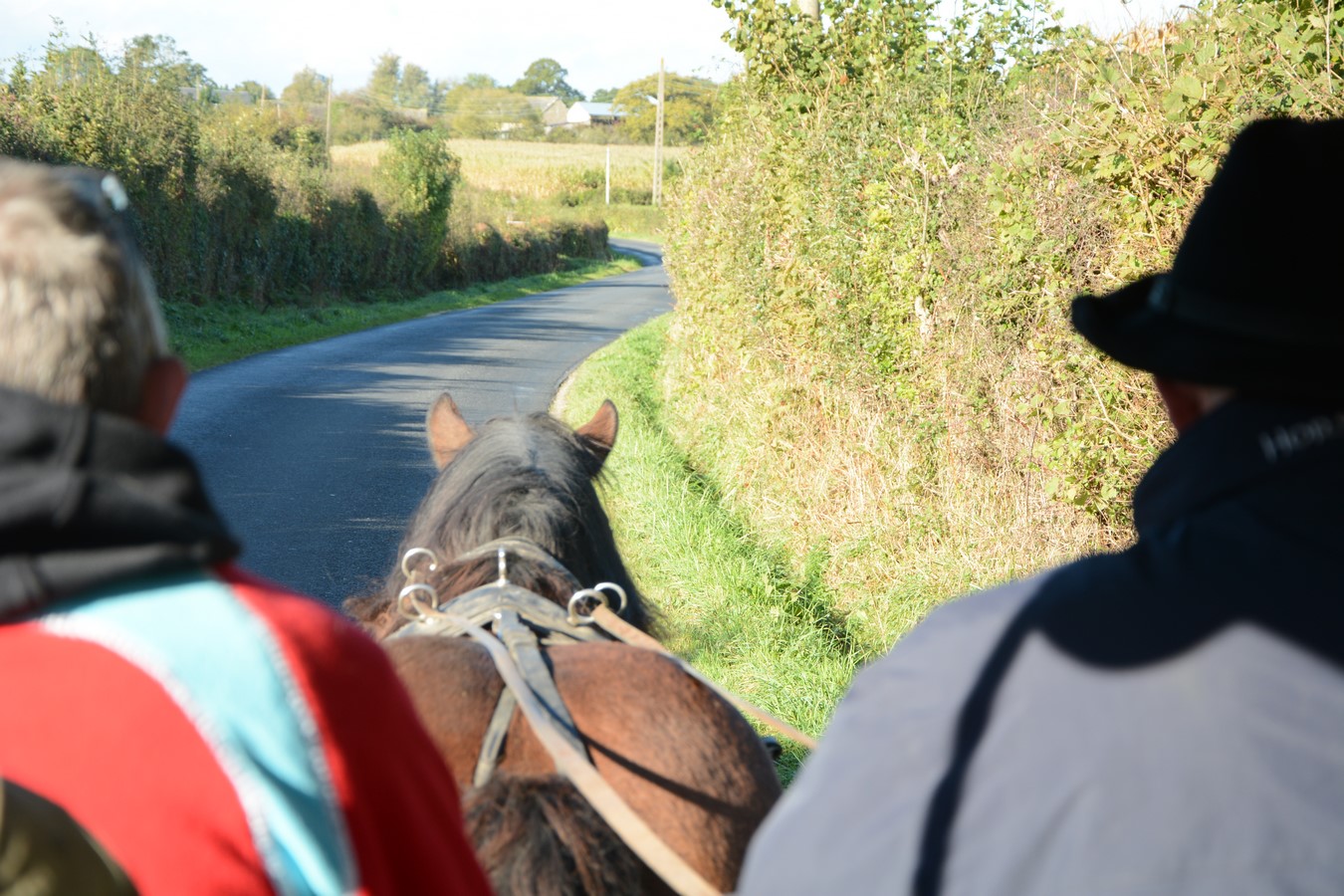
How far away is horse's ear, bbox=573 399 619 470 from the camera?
12.1ft

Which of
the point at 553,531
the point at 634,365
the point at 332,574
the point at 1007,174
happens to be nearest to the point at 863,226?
the point at 1007,174

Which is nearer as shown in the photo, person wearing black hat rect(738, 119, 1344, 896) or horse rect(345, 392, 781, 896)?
→ person wearing black hat rect(738, 119, 1344, 896)

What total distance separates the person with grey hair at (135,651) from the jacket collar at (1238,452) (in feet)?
3.12

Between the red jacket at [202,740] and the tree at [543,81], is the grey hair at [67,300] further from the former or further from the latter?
the tree at [543,81]

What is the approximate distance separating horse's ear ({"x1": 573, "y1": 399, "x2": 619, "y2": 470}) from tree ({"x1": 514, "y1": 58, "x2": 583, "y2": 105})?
138 metres

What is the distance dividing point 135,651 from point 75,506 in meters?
0.16

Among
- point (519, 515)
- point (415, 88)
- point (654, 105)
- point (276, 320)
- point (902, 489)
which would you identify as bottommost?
point (276, 320)

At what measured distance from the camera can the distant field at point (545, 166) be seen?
6072 cm

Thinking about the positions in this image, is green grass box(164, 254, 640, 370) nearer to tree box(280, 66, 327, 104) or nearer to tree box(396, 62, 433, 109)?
tree box(280, 66, 327, 104)

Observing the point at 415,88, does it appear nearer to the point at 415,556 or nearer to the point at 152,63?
the point at 152,63

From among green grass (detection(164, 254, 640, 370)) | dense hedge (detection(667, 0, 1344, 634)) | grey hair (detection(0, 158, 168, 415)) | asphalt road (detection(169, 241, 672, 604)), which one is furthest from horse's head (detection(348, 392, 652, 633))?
→ green grass (detection(164, 254, 640, 370))

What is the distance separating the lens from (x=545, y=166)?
65.9 metres

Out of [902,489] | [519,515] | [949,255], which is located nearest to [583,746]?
[519,515]

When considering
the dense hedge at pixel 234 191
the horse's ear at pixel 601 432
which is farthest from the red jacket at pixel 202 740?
the dense hedge at pixel 234 191
